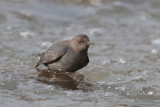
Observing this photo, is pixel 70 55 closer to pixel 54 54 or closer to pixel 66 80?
pixel 54 54

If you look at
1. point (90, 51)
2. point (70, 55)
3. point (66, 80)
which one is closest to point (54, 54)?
point (70, 55)

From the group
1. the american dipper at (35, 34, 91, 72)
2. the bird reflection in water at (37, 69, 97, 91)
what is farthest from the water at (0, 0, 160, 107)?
the american dipper at (35, 34, 91, 72)

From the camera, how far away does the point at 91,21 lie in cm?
1195

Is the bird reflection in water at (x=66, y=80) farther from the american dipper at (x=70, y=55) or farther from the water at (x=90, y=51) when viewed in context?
the american dipper at (x=70, y=55)

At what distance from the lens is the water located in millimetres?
5609

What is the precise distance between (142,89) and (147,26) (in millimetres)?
5768

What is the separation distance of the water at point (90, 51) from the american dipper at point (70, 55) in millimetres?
224

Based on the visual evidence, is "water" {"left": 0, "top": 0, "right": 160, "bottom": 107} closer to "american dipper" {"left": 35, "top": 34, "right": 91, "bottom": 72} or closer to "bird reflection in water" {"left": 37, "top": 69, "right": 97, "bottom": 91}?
"bird reflection in water" {"left": 37, "top": 69, "right": 97, "bottom": 91}

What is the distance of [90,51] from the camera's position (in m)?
8.68

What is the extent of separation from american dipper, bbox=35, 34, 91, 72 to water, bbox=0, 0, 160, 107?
0.22 m

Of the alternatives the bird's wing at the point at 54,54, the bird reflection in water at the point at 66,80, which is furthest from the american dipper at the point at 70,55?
the bird reflection in water at the point at 66,80

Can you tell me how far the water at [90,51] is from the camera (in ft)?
18.4

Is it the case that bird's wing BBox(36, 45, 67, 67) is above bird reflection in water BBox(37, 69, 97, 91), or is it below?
above

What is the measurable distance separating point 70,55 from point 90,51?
7.79 feet
